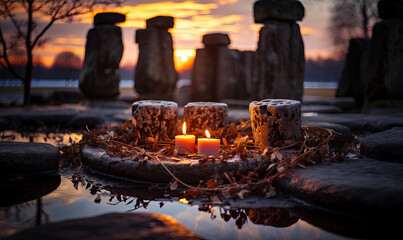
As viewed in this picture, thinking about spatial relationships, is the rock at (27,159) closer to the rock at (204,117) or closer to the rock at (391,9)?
the rock at (204,117)

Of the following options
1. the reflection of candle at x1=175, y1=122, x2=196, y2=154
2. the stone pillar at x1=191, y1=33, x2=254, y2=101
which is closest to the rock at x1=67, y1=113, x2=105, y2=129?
the reflection of candle at x1=175, y1=122, x2=196, y2=154

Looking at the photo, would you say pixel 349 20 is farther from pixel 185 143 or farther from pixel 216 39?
pixel 185 143

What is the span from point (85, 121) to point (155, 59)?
449cm

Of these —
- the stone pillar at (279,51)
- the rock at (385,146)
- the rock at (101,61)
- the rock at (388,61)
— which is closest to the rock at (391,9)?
the rock at (388,61)

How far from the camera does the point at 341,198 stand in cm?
232

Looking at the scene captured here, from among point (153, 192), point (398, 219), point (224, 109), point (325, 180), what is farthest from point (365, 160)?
point (153, 192)

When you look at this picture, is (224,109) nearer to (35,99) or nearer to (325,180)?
(325,180)

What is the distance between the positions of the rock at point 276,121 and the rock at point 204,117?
399 mm

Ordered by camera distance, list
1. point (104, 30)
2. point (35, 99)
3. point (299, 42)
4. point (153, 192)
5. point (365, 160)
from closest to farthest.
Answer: point (153, 192)
point (365, 160)
point (299, 42)
point (104, 30)
point (35, 99)

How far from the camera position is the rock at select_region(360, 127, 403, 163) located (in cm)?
331

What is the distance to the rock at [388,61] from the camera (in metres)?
6.75

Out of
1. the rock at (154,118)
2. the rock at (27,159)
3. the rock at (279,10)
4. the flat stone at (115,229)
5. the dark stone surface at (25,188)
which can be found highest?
the rock at (279,10)

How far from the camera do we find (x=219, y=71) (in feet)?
35.8

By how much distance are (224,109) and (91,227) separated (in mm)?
1989
